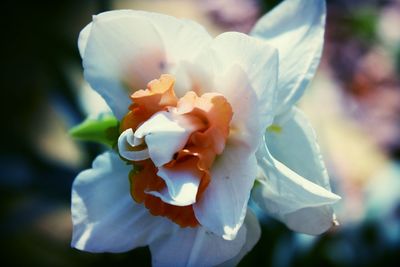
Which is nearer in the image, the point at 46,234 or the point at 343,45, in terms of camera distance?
the point at 46,234

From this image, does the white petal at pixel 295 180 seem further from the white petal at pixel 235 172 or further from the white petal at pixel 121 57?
the white petal at pixel 121 57

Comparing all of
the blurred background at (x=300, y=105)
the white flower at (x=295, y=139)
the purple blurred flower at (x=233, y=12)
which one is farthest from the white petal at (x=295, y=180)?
the purple blurred flower at (x=233, y=12)

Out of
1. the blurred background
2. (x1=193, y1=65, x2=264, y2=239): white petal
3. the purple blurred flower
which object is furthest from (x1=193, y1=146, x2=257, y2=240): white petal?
the purple blurred flower

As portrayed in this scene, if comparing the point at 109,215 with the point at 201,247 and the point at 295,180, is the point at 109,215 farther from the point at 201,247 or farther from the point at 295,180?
the point at 295,180

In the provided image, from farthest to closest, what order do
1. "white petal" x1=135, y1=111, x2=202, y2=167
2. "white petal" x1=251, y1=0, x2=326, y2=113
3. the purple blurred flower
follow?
the purple blurred flower → "white petal" x1=251, y1=0, x2=326, y2=113 → "white petal" x1=135, y1=111, x2=202, y2=167

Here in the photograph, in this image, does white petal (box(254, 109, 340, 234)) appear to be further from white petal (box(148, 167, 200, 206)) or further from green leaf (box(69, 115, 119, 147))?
green leaf (box(69, 115, 119, 147))

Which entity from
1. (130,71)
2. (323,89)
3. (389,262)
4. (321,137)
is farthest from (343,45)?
(130,71)

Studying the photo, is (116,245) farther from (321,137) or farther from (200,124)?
(321,137)
